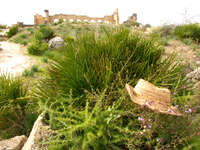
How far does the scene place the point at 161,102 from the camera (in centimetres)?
111

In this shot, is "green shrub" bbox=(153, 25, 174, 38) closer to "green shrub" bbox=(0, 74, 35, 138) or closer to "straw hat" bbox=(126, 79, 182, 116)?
"green shrub" bbox=(0, 74, 35, 138)

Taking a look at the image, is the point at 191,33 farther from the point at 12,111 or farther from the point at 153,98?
the point at 12,111

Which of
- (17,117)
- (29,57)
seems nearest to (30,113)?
(17,117)

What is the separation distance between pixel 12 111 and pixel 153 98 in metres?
2.42

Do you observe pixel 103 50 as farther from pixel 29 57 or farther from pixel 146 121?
pixel 29 57

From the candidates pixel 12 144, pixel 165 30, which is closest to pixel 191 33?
pixel 165 30

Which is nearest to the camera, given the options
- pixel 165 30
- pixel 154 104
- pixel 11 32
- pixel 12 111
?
pixel 154 104

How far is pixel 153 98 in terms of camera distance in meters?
1.13

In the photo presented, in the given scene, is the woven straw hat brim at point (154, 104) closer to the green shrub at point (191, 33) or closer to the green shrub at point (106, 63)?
the green shrub at point (106, 63)

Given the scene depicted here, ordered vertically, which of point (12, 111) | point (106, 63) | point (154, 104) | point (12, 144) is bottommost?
point (12, 144)

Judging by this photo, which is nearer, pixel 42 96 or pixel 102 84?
pixel 102 84

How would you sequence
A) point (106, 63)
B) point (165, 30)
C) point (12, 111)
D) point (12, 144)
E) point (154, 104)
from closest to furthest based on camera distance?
point (154, 104) → point (106, 63) → point (12, 144) → point (12, 111) → point (165, 30)

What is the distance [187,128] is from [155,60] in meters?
1.17

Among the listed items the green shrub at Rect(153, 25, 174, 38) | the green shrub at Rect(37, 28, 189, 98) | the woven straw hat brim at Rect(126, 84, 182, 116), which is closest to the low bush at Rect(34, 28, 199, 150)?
the green shrub at Rect(37, 28, 189, 98)
